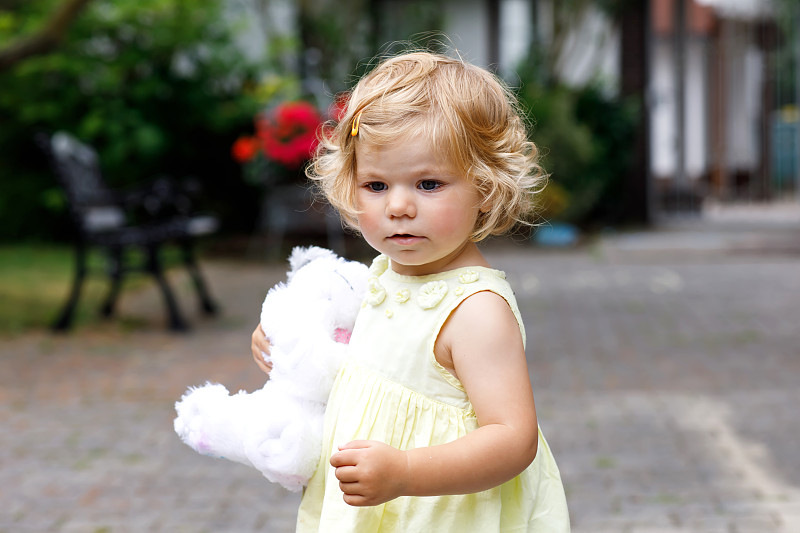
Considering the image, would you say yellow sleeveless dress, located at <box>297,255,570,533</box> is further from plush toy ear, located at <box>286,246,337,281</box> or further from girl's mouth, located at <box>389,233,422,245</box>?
plush toy ear, located at <box>286,246,337,281</box>

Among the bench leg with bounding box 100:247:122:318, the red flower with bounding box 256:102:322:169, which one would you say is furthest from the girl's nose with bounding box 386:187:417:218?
the red flower with bounding box 256:102:322:169

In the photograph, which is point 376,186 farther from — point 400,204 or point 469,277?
point 469,277

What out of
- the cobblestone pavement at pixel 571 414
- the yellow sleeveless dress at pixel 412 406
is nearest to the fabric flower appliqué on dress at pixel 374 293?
the yellow sleeveless dress at pixel 412 406

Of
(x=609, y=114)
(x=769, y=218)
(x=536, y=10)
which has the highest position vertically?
(x=536, y=10)

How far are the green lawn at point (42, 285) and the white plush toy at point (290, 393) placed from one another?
5.62 metres

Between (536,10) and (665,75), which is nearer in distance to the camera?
(536,10)

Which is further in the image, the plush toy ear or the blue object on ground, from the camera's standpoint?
the blue object on ground

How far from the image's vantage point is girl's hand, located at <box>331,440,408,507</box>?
131 centimetres

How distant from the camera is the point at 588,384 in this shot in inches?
203

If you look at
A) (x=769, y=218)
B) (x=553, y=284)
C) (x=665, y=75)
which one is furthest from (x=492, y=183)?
(x=665, y=75)

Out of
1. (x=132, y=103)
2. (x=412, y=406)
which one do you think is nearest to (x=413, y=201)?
(x=412, y=406)

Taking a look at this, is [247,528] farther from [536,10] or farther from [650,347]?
[536,10]

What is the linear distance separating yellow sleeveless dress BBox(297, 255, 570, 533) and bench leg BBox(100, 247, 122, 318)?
222 inches

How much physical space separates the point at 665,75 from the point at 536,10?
13.4 ft
